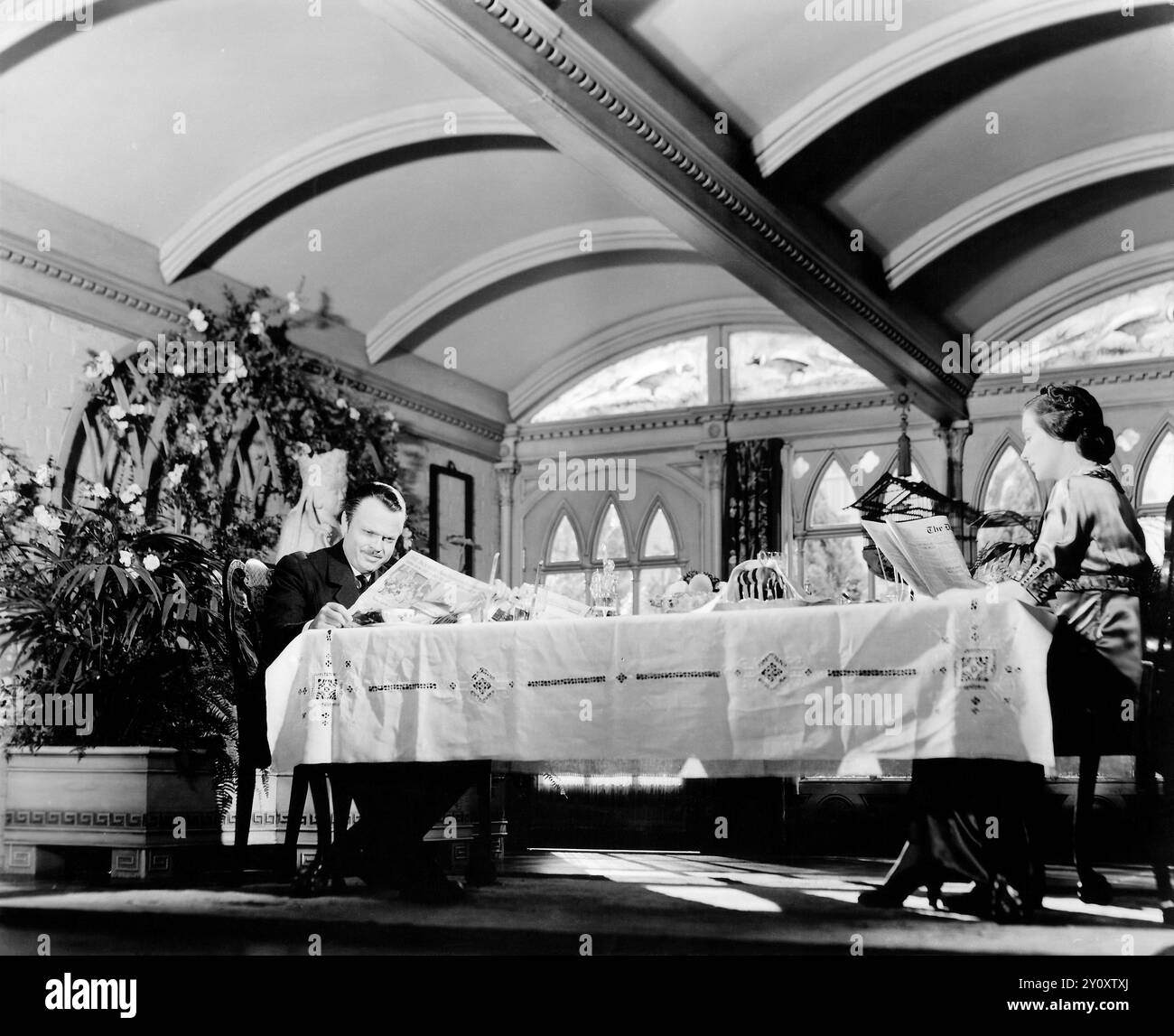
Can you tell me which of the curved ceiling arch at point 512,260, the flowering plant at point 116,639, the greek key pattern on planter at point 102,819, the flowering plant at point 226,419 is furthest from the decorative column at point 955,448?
the greek key pattern on planter at point 102,819

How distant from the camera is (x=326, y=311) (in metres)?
10.5

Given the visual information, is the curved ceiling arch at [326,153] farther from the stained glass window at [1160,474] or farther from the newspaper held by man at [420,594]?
the stained glass window at [1160,474]

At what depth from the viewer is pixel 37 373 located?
8109mm

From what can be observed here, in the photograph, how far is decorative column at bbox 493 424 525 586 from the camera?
13344mm

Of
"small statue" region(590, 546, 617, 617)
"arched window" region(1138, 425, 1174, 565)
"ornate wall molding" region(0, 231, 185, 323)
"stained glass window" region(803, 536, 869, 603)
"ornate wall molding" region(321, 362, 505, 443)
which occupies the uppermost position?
"ornate wall molding" region(0, 231, 185, 323)

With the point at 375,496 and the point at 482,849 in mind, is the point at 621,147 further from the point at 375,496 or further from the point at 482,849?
the point at 482,849

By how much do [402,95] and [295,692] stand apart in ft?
13.8

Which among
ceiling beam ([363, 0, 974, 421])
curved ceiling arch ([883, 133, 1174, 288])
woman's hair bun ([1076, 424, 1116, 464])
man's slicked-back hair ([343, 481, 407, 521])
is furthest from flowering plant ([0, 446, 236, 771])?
curved ceiling arch ([883, 133, 1174, 288])

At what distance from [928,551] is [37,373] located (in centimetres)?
596

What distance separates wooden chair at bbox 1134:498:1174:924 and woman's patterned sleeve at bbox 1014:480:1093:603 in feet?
0.86

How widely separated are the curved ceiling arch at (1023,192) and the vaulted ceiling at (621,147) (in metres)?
0.02

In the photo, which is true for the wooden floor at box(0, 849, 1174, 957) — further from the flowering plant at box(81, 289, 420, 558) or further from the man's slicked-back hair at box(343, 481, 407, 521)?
the flowering plant at box(81, 289, 420, 558)

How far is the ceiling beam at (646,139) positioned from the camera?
17.7 feet
